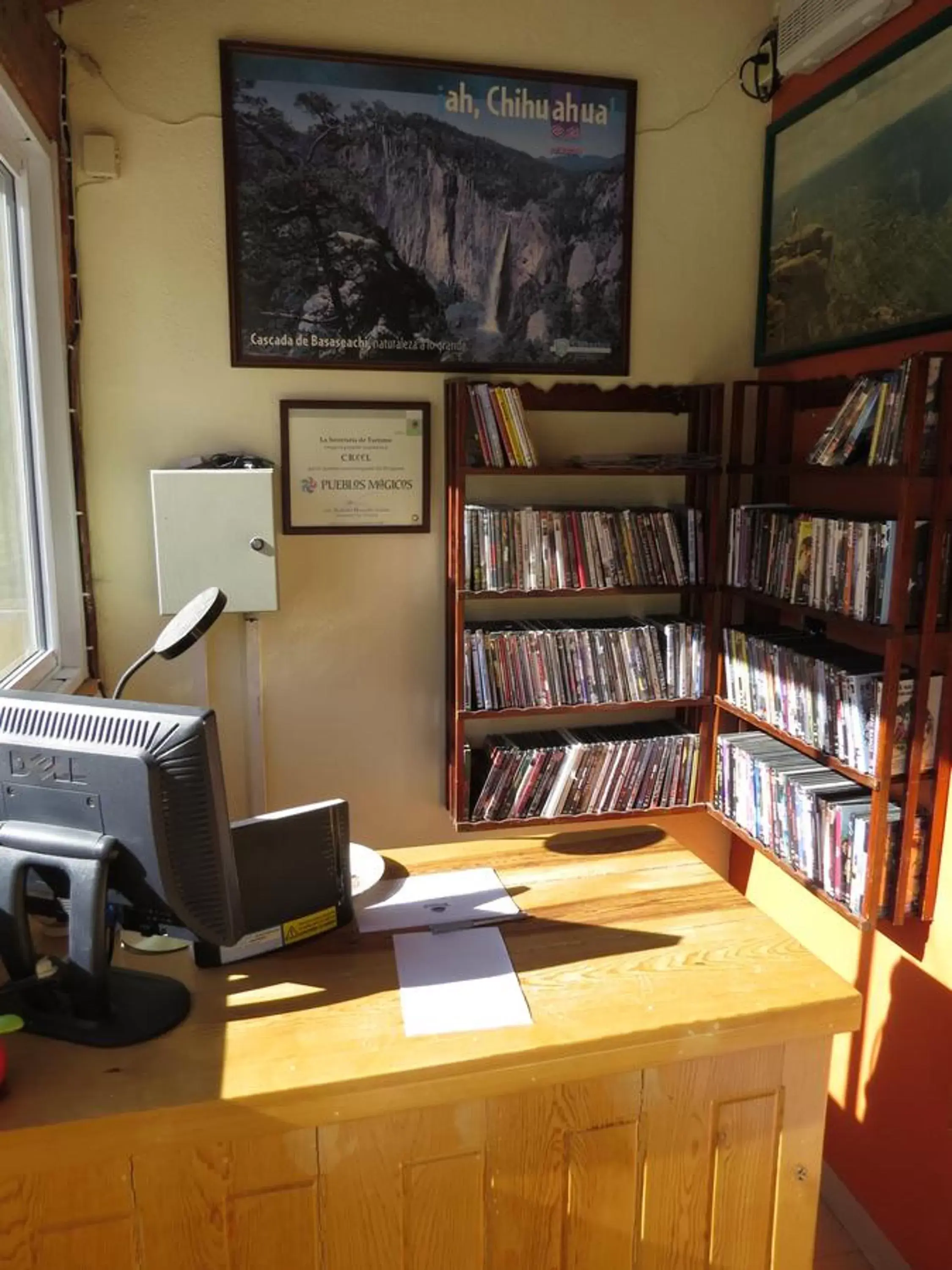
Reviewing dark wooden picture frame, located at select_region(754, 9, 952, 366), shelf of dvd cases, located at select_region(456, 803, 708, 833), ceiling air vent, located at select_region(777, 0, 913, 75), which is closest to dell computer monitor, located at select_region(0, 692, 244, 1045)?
shelf of dvd cases, located at select_region(456, 803, 708, 833)

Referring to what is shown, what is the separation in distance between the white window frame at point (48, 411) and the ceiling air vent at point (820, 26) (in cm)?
200

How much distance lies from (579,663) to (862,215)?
140 centimetres

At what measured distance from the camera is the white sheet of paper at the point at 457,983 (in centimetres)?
129

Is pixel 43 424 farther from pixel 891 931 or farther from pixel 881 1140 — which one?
pixel 881 1140

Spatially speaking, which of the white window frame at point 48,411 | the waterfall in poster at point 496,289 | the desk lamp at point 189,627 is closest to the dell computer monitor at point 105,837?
the desk lamp at point 189,627

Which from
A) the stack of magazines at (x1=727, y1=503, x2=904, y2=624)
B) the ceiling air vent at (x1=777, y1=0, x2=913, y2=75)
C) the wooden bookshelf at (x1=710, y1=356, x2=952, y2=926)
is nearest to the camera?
the wooden bookshelf at (x1=710, y1=356, x2=952, y2=926)

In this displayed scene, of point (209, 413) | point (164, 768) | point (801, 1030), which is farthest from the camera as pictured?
point (209, 413)

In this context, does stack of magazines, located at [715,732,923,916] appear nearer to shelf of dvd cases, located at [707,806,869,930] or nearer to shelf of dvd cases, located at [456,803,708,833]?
shelf of dvd cases, located at [707,806,869,930]

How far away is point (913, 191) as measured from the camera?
2209mm

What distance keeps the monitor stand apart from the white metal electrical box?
126 centimetres

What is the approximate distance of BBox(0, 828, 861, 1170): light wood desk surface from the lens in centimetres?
113

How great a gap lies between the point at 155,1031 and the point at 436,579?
1.74 m

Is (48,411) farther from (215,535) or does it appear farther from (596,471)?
(596,471)

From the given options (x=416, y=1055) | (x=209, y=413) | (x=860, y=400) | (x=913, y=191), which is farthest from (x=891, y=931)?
(x=209, y=413)
